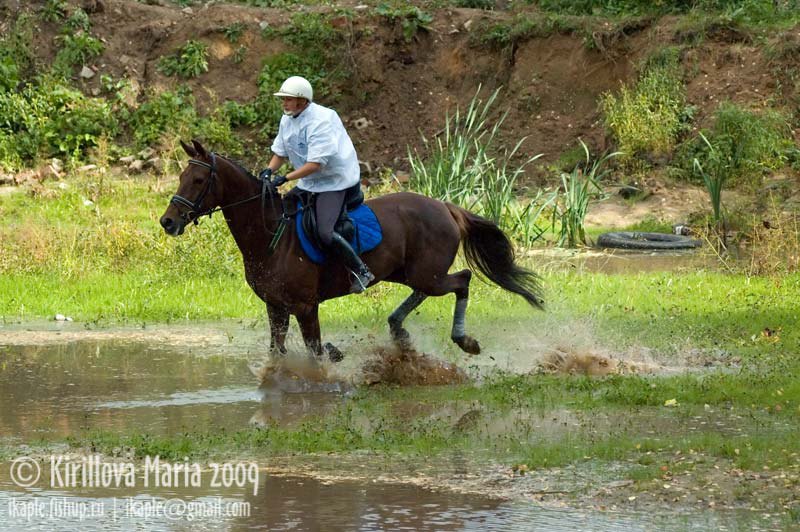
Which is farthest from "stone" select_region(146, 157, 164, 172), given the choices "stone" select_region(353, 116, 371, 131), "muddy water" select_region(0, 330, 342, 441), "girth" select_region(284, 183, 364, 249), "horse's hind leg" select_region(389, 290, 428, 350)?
"girth" select_region(284, 183, 364, 249)

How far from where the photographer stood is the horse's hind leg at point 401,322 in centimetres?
1091

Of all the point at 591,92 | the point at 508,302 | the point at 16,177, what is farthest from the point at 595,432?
the point at 591,92

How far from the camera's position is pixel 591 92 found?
24.9 metres

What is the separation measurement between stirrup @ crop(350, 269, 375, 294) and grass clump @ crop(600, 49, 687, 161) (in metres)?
12.2

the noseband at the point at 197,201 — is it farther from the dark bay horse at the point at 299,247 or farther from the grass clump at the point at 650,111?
the grass clump at the point at 650,111

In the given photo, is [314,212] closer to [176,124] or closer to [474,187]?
[474,187]

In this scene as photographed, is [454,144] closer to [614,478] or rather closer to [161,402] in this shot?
[161,402]

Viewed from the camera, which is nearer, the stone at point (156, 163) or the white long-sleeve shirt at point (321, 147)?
the white long-sleeve shirt at point (321, 147)

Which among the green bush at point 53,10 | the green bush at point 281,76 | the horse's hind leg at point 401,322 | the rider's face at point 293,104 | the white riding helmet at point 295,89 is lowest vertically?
the horse's hind leg at point 401,322

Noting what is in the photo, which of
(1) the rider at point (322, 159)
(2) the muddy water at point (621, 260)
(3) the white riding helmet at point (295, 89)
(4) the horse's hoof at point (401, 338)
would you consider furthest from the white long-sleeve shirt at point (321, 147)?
(2) the muddy water at point (621, 260)

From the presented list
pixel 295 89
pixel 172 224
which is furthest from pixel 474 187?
pixel 172 224

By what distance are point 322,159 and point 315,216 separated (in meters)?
0.49

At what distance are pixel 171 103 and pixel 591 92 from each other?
26.2ft

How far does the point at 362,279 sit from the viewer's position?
10.4 meters
